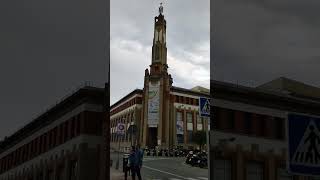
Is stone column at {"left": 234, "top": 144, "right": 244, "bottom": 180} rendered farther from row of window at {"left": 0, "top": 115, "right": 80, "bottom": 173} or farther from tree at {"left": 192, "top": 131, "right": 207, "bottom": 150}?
row of window at {"left": 0, "top": 115, "right": 80, "bottom": 173}

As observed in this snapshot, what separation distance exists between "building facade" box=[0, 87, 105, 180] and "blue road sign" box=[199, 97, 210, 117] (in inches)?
14.9

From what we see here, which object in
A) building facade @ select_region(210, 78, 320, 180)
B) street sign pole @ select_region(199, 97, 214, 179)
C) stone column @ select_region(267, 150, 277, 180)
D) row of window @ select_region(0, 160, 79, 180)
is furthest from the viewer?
stone column @ select_region(267, 150, 277, 180)

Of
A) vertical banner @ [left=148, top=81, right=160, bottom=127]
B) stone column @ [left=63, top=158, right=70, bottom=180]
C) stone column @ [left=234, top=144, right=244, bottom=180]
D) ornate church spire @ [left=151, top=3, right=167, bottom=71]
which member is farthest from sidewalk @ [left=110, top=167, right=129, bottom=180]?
stone column @ [left=234, top=144, right=244, bottom=180]

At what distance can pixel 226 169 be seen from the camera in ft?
4.92

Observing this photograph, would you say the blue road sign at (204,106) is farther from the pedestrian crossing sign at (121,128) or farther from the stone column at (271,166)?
the stone column at (271,166)

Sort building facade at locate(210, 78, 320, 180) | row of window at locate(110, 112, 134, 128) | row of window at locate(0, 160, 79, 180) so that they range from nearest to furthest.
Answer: row of window at locate(0, 160, 79, 180)
row of window at locate(110, 112, 134, 128)
building facade at locate(210, 78, 320, 180)

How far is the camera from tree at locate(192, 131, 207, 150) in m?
1.41

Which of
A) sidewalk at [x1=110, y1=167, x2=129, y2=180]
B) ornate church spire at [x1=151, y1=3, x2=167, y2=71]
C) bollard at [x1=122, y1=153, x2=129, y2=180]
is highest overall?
ornate church spire at [x1=151, y1=3, x2=167, y2=71]

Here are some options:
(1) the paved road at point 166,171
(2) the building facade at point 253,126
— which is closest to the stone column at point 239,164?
(2) the building facade at point 253,126

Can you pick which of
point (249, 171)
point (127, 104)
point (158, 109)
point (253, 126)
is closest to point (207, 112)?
point (158, 109)

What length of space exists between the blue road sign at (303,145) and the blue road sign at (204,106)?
33cm

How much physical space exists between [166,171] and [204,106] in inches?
10.2

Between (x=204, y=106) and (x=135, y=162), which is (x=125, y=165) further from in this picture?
(x=204, y=106)

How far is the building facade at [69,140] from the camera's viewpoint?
1.16 m
